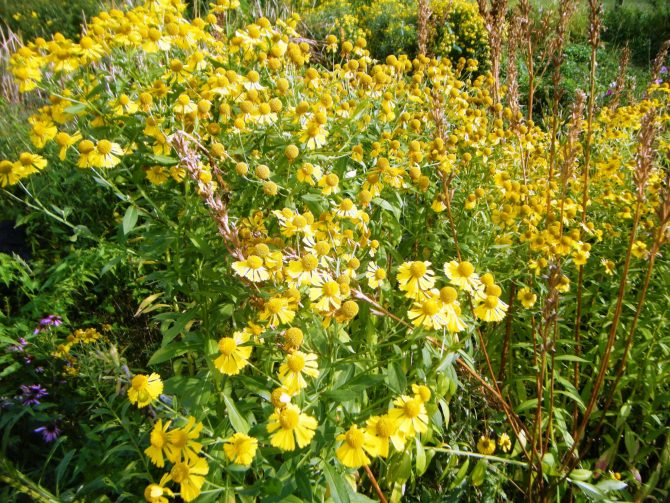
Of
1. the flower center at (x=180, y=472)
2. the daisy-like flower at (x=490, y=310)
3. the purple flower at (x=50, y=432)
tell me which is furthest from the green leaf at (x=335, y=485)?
the purple flower at (x=50, y=432)

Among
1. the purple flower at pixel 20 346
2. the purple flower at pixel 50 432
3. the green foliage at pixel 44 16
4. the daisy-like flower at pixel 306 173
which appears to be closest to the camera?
the daisy-like flower at pixel 306 173

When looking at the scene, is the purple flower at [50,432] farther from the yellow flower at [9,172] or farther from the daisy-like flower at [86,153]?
the daisy-like flower at [86,153]

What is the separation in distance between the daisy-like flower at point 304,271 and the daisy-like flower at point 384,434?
36 centimetres

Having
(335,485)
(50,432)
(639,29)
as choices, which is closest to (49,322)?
(50,432)

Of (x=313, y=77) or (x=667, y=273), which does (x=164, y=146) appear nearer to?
(x=313, y=77)

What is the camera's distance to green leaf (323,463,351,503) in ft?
3.64

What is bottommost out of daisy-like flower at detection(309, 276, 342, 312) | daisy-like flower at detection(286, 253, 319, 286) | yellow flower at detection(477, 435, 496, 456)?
yellow flower at detection(477, 435, 496, 456)

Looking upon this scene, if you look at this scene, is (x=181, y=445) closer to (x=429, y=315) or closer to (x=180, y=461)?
(x=180, y=461)

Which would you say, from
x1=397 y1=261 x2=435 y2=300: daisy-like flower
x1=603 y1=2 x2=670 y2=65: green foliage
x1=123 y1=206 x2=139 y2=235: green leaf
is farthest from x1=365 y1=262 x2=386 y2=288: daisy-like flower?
x1=603 y1=2 x2=670 y2=65: green foliage

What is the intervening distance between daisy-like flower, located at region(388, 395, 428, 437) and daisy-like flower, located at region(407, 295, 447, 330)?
176 mm

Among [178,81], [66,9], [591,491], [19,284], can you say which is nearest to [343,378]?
[591,491]

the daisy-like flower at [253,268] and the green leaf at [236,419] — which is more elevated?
the daisy-like flower at [253,268]

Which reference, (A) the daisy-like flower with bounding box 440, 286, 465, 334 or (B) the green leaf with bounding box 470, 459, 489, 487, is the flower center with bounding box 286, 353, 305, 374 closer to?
(A) the daisy-like flower with bounding box 440, 286, 465, 334

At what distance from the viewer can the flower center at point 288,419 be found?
1.04 m
